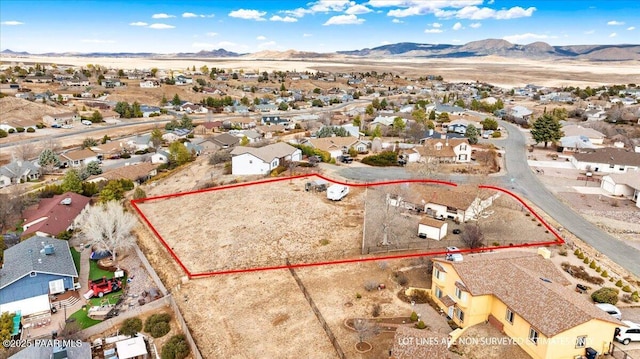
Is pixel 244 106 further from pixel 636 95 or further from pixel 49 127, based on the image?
pixel 636 95

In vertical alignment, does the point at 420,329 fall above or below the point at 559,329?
below

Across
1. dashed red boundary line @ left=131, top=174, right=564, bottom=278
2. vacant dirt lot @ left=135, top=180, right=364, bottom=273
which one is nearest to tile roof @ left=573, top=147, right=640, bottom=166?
dashed red boundary line @ left=131, top=174, right=564, bottom=278

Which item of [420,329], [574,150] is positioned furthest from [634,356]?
[574,150]

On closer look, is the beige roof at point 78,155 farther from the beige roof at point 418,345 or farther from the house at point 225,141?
the beige roof at point 418,345

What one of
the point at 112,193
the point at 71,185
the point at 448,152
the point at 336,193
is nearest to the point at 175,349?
the point at 336,193

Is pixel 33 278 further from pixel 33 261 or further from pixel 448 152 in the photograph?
pixel 448 152

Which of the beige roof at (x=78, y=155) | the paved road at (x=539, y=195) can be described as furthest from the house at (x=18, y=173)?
the paved road at (x=539, y=195)
